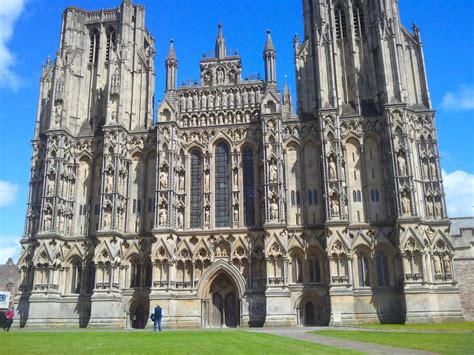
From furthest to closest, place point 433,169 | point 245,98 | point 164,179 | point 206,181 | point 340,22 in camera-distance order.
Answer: point 340,22
point 245,98
point 206,181
point 164,179
point 433,169

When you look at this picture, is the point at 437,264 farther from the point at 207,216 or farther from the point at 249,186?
the point at 207,216

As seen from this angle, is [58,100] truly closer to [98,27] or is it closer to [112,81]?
[112,81]

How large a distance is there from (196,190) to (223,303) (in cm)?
1119

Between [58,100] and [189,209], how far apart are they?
1811 centimetres

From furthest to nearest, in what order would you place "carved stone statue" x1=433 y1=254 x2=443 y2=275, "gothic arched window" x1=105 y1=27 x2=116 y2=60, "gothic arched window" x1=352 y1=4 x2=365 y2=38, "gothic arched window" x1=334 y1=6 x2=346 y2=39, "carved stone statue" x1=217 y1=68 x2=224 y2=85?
"gothic arched window" x1=105 y1=27 x2=116 y2=60, "gothic arched window" x1=334 y1=6 x2=346 y2=39, "gothic arched window" x1=352 y1=4 x2=365 y2=38, "carved stone statue" x1=217 y1=68 x2=224 y2=85, "carved stone statue" x1=433 y1=254 x2=443 y2=275

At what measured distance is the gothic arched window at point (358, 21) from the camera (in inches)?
1937

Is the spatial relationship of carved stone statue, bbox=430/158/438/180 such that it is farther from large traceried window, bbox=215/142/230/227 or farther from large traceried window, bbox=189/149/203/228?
large traceried window, bbox=189/149/203/228

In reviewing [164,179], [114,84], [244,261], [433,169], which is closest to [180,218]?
[164,179]

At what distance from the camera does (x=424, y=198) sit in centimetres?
4222

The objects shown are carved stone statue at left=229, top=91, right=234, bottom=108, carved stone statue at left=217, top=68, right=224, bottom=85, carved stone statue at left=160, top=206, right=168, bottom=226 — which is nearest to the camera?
carved stone statue at left=160, top=206, right=168, bottom=226

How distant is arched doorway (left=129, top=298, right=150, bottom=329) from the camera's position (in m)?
43.5

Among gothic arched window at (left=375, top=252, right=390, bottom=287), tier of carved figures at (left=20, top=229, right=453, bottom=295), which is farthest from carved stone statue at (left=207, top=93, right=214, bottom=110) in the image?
gothic arched window at (left=375, top=252, right=390, bottom=287)

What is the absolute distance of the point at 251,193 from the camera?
1793 inches

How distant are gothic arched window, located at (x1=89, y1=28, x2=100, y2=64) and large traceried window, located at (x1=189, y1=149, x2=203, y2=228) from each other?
1746 cm
